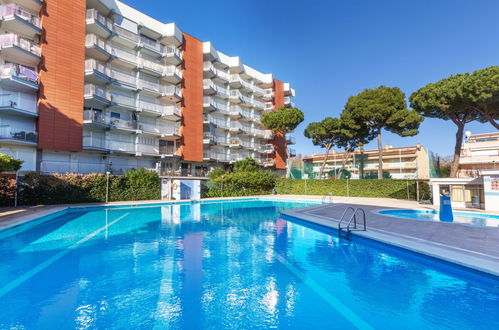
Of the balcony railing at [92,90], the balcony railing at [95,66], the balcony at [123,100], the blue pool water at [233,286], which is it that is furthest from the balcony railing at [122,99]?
the blue pool water at [233,286]

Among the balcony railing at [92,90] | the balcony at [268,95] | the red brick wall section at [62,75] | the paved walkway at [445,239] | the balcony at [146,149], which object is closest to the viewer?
the paved walkway at [445,239]

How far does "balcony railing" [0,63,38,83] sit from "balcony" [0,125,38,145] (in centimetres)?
375

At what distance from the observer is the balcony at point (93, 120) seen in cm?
2239

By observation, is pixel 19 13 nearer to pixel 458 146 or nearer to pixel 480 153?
pixel 458 146

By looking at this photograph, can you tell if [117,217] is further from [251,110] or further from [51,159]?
[251,110]

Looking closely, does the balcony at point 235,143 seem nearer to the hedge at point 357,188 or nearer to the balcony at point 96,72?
the hedge at point 357,188

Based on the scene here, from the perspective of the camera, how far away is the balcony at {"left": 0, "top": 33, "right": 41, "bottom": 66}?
18438 millimetres

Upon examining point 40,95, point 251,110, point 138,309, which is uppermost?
point 251,110

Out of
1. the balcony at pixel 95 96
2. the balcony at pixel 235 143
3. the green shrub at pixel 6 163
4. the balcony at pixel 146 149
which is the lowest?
the green shrub at pixel 6 163

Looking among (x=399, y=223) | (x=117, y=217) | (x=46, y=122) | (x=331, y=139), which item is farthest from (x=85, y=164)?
(x=331, y=139)

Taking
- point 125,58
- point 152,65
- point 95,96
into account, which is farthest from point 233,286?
point 152,65

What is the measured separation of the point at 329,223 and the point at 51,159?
72.7 feet

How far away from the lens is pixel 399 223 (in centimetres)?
1012

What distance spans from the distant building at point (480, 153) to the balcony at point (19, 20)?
40.1 m
